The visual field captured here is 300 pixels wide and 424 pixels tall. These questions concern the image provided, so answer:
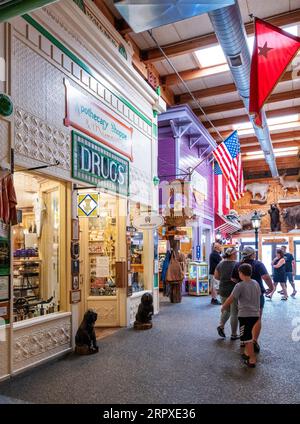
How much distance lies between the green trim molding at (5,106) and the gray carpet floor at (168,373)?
123 inches

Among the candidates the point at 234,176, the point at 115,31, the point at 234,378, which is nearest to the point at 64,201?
the point at 234,378

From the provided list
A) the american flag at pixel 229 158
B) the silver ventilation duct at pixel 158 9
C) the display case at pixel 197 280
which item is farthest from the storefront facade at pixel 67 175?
the display case at pixel 197 280

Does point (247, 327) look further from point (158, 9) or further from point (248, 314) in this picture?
point (158, 9)

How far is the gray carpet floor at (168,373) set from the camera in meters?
3.76

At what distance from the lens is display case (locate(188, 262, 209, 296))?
11867 mm

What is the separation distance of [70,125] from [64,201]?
1.18 metres

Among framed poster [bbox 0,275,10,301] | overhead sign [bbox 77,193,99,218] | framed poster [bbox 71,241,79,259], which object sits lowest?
framed poster [bbox 0,275,10,301]

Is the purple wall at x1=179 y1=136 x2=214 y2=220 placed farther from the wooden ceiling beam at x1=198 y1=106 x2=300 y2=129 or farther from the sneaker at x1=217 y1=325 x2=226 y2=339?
the sneaker at x1=217 y1=325 x2=226 y2=339

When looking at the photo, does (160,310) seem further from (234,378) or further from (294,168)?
(294,168)

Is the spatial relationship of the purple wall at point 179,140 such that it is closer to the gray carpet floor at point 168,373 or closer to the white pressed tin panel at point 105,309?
the white pressed tin panel at point 105,309

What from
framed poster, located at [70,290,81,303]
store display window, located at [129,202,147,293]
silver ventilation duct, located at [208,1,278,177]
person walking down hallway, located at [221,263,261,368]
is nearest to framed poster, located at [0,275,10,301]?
framed poster, located at [70,290,81,303]

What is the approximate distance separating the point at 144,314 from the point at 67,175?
10.1ft

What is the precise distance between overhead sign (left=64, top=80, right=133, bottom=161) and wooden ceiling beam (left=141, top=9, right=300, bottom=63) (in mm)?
2347

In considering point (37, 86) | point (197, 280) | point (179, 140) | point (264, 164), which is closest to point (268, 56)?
point (37, 86)
